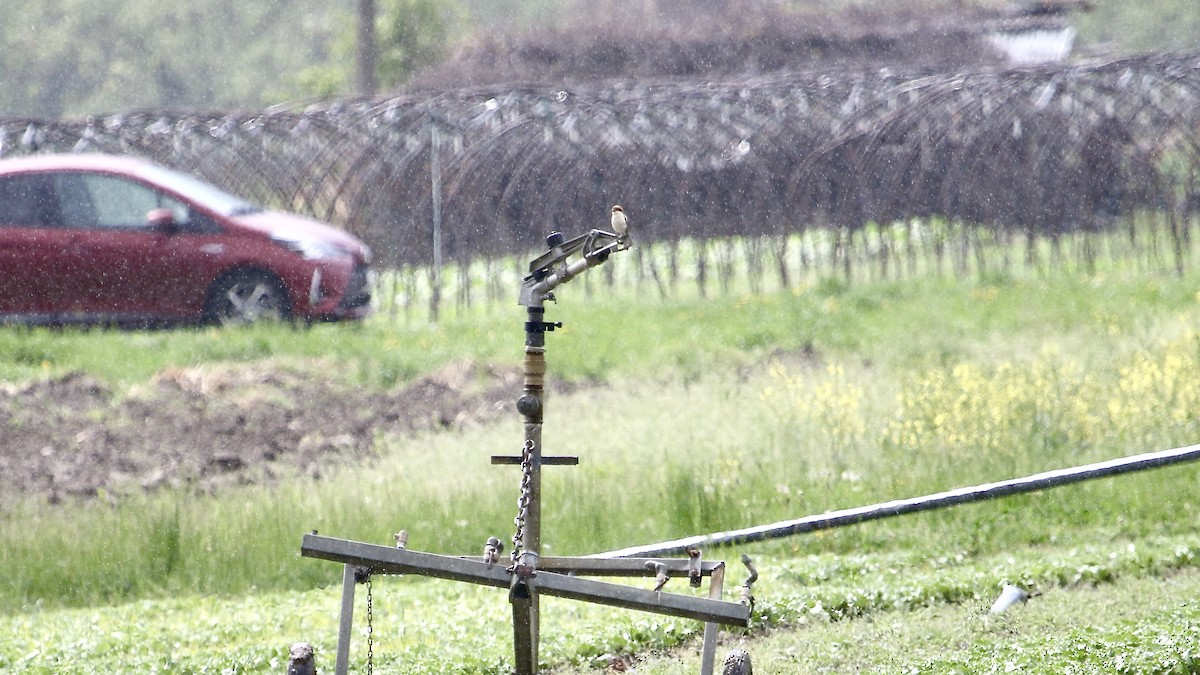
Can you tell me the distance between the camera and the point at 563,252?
4582 mm

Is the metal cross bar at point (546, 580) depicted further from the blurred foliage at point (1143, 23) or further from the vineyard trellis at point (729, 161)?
the blurred foliage at point (1143, 23)

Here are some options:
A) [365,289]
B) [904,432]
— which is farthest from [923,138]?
[904,432]

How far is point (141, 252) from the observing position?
12891 mm

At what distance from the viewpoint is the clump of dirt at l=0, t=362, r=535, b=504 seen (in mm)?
10203

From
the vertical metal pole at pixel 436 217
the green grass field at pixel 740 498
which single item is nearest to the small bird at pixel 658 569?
the green grass field at pixel 740 498

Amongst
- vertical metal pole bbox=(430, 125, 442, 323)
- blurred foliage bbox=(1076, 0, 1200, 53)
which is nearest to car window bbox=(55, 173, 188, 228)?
vertical metal pole bbox=(430, 125, 442, 323)

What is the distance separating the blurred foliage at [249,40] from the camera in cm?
3041

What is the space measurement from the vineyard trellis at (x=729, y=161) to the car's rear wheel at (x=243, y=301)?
1560mm

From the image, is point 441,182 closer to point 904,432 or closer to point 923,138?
point 923,138

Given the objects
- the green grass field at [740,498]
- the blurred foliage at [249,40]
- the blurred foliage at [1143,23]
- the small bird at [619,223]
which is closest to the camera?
the small bird at [619,223]

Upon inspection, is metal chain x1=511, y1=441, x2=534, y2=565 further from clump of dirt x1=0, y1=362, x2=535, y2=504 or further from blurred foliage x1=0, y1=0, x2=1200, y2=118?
blurred foliage x1=0, y1=0, x2=1200, y2=118

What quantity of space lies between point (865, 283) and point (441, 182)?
3.92 meters

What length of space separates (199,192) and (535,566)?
9.57 m

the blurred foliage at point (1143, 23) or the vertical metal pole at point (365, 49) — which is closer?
the vertical metal pole at point (365, 49)
